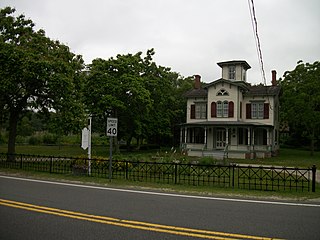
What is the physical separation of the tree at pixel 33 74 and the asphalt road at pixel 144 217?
28.7 feet

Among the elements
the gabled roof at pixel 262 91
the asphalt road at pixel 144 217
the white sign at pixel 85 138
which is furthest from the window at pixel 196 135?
the asphalt road at pixel 144 217

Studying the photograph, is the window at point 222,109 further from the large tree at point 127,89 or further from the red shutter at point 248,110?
the large tree at point 127,89

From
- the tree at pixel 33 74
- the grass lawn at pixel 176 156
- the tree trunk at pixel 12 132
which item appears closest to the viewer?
the tree at pixel 33 74

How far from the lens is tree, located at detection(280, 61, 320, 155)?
35750 mm

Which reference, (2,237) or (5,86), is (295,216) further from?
(5,86)

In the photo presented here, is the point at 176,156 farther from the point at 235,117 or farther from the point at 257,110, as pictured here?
the point at 257,110

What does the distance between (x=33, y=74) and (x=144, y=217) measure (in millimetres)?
12756

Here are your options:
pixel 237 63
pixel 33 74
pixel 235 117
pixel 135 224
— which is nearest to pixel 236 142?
pixel 235 117

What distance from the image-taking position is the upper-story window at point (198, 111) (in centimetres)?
3778

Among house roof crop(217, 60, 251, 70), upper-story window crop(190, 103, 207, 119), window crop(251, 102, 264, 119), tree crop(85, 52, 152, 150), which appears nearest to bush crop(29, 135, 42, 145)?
tree crop(85, 52, 152, 150)

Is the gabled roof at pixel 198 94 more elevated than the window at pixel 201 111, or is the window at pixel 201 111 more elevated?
the gabled roof at pixel 198 94

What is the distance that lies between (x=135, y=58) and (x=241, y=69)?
1210 centimetres

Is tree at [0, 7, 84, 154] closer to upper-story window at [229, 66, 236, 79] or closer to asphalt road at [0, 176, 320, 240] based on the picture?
asphalt road at [0, 176, 320, 240]

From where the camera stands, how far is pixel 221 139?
36.4m
